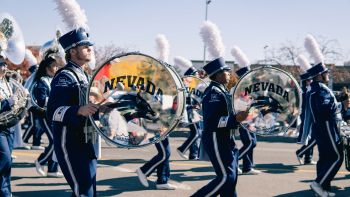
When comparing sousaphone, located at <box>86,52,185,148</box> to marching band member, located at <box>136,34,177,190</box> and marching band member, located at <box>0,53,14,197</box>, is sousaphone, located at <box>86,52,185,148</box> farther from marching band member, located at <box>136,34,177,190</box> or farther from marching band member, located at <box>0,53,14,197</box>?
marching band member, located at <box>136,34,177,190</box>

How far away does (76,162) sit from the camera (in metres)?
4.16

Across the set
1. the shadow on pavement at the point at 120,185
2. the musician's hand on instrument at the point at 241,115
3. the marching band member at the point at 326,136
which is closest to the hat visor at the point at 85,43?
the musician's hand on instrument at the point at 241,115

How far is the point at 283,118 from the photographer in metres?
5.46

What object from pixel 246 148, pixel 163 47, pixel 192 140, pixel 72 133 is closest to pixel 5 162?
pixel 72 133

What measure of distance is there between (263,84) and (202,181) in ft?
9.96

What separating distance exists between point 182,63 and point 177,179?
520 cm

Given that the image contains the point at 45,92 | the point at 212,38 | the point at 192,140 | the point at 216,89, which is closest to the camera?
the point at 216,89

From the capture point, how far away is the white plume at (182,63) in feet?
41.5

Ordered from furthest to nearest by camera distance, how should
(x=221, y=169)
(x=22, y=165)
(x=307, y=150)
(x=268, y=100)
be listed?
(x=307, y=150) → (x=22, y=165) → (x=268, y=100) → (x=221, y=169)

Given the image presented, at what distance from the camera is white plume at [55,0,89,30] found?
197 inches

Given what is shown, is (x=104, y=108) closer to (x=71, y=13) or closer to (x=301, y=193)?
(x=71, y=13)

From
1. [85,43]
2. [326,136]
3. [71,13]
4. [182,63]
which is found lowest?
[326,136]

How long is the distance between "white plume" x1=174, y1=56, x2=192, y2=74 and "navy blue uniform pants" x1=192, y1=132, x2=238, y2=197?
7425 millimetres

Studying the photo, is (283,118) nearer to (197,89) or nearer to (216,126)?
(216,126)
